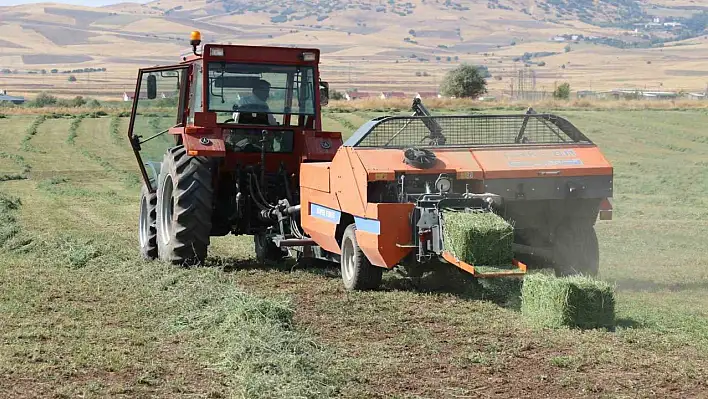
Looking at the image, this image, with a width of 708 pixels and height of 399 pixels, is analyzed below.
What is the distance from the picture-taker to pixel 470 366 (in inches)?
284

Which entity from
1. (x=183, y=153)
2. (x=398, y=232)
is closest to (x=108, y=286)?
(x=183, y=153)

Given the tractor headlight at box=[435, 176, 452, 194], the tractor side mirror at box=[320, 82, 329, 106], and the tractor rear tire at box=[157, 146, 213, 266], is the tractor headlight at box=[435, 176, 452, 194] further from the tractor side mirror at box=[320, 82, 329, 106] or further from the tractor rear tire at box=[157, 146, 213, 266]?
the tractor side mirror at box=[320, 82, 329, 106]

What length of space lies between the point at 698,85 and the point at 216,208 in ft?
427

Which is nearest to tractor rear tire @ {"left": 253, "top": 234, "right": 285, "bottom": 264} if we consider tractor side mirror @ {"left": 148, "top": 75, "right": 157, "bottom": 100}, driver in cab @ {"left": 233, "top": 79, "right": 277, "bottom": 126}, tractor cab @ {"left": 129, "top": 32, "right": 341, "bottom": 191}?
tractor cab @ {"left": 129, "top": 32, "right": 341, "bottom": 191}

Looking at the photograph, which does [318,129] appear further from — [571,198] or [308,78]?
[571,198]

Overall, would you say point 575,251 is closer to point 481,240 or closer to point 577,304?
point 481,240

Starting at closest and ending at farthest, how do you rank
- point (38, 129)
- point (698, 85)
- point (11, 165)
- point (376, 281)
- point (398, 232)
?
point (398, 232)
point (376, 281)
point (11, 165)
point (38, 129)
point (698, 85)

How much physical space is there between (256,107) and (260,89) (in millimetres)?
216

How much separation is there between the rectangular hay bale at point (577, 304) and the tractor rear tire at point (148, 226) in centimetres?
612

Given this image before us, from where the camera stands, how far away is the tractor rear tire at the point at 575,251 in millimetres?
→ 10500

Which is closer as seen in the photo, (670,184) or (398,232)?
(398,232)

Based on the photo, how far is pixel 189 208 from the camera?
11.7 m

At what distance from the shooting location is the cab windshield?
12.3 metres

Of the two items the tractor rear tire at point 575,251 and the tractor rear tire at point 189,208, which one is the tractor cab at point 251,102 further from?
the tractor rear tire at point 575,251
